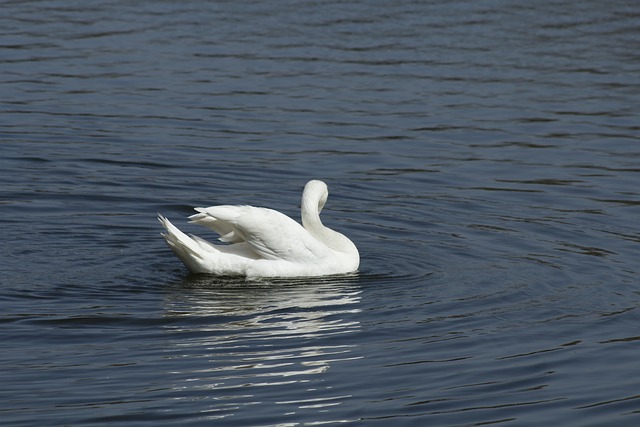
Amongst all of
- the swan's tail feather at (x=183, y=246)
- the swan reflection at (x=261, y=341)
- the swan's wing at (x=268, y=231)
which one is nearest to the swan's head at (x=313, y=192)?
the swan's wing at (x=268, y=231)

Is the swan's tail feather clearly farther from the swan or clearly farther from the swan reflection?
the swan reflection

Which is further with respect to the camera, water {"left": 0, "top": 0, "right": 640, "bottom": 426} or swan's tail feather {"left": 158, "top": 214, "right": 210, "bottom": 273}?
swan's tail feather {"left": 158, "top": 214, "right": 210, "bottom": 273}

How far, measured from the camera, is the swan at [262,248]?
10977 mm

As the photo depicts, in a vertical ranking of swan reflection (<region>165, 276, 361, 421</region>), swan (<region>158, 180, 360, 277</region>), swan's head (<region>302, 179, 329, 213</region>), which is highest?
swan's head (<region>302, 179, 329, 213</region>)

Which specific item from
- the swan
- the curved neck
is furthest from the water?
the curved neck

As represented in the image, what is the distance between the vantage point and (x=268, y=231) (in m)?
11.1

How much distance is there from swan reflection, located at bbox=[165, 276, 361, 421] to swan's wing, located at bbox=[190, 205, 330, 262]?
0.79 ft

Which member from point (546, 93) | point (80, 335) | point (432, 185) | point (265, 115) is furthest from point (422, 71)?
point (80, 335)

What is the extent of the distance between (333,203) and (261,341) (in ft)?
15.6

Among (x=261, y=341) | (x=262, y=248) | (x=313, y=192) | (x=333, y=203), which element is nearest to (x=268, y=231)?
(x=262, y=248)

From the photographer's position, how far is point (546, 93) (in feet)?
60.6

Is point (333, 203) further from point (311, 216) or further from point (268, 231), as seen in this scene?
point (268, 231)

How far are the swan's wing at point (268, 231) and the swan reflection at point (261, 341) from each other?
240mm

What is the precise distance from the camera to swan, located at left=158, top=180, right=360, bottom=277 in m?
11.0
